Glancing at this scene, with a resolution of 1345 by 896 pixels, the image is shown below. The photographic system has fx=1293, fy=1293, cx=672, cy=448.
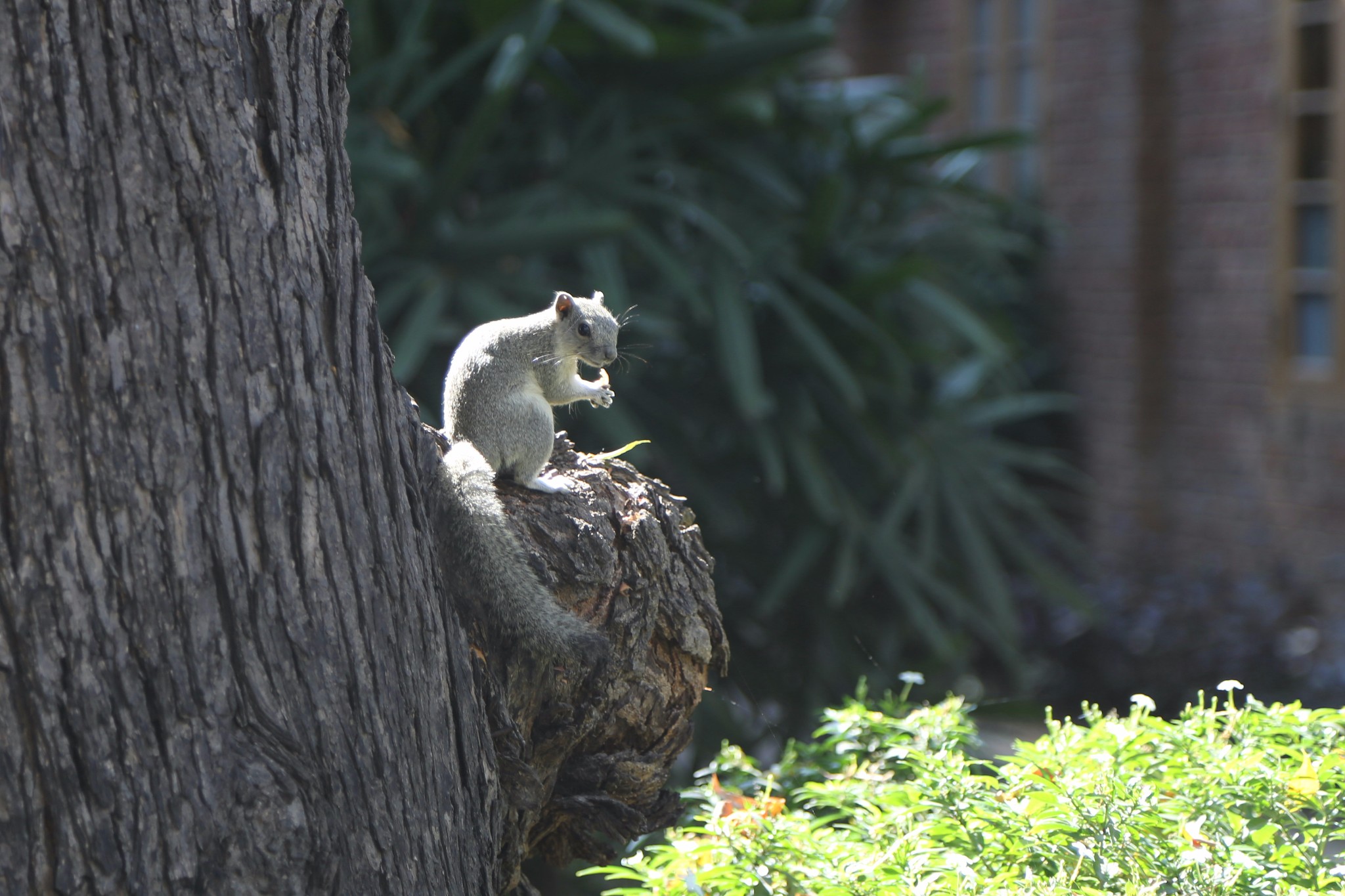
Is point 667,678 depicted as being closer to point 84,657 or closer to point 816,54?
point 84,657

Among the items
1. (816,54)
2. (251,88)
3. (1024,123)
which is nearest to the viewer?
(251,88)

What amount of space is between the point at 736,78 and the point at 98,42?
3403 mm

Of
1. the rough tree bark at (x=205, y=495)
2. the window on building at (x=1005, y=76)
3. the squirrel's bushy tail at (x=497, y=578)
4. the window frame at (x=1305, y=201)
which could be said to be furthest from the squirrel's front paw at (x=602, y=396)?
the window on building at (x=1005, y=76)

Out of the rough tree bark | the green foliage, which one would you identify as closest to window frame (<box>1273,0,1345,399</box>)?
the green foliage

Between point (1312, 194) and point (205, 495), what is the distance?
5594 millimetres

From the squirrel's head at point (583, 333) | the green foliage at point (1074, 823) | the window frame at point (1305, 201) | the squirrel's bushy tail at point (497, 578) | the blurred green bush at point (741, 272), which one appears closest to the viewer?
the green foliage at point (1074, 823)

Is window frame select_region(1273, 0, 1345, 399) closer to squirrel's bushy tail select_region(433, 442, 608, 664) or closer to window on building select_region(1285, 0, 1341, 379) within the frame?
window on building select_region(1285, 0, 1341, 379)

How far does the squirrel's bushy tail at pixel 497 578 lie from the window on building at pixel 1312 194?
4.86m

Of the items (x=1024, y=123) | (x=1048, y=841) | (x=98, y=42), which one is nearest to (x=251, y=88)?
(x=98, y=42)

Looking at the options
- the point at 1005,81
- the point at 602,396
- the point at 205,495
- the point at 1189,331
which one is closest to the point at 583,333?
the point at 602,396

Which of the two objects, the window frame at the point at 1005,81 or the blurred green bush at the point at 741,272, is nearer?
the blurred green bush at the point at 741,272

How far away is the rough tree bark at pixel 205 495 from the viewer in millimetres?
1328

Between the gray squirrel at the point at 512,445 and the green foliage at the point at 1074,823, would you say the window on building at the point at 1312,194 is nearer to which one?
the green foliage at the point at 1074,823

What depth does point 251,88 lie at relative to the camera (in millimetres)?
1460
